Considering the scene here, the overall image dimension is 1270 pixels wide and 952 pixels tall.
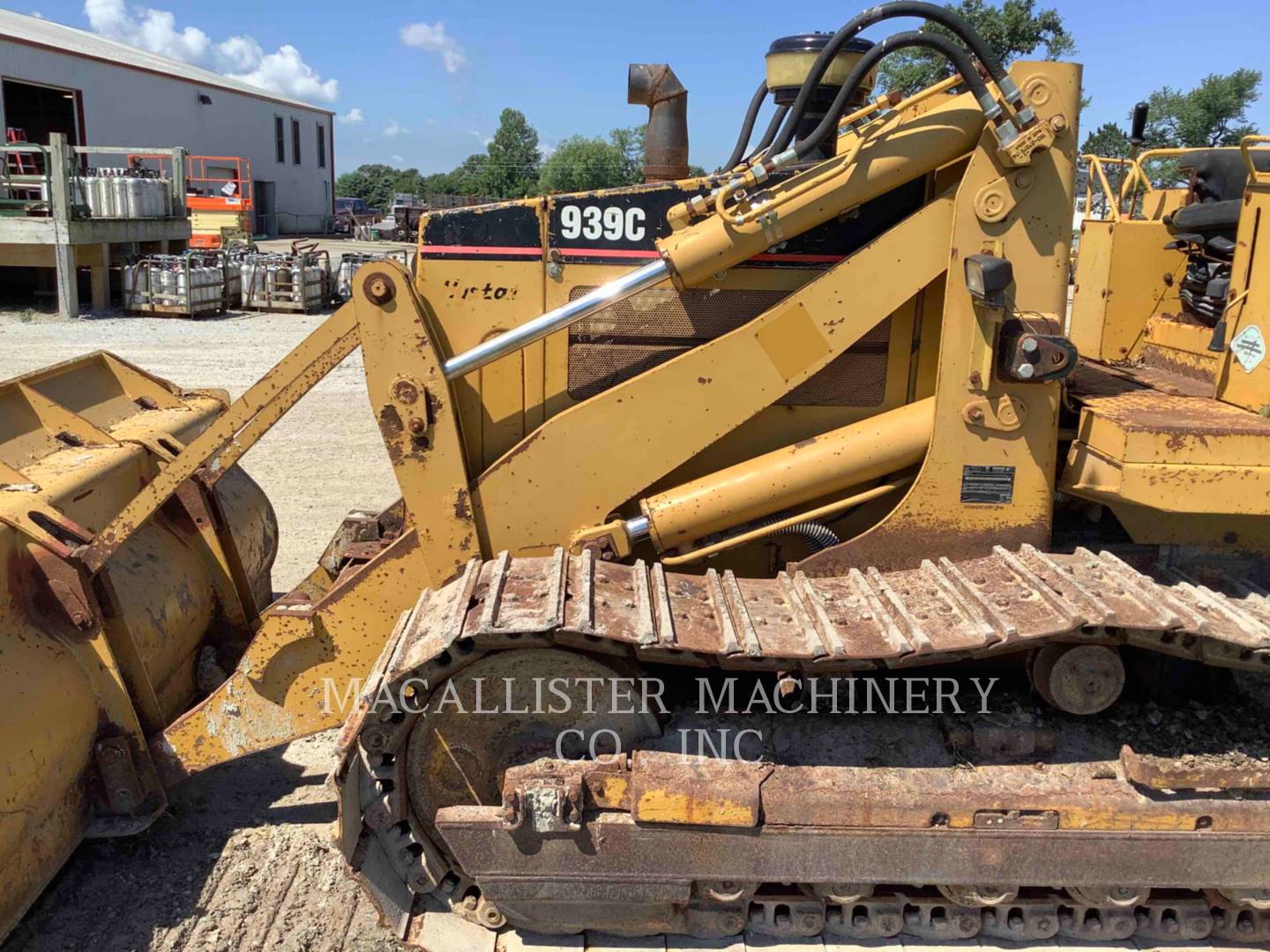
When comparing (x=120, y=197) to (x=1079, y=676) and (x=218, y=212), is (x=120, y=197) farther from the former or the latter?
(x=1079, y=676)

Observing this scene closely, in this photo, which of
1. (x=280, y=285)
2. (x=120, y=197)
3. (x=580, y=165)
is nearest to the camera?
(x=120, y=197)

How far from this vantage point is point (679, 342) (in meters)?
3.84

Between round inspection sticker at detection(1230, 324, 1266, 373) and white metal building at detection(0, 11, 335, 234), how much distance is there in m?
31.2

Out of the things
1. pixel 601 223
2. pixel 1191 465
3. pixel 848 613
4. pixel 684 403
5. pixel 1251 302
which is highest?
pixel 601 223

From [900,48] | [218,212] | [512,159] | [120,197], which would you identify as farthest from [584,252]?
[512,159]

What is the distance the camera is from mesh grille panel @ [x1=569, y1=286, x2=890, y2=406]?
12.5 ft

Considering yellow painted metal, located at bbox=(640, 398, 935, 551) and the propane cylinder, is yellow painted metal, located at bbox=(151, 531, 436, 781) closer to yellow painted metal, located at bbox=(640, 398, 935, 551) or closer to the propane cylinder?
yellow painted metal, located at bbox=(640, 398, 935, 551)

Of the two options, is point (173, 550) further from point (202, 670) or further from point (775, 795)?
point (775, 795)

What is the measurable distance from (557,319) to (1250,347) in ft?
8.06

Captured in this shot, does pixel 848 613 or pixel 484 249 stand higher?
pixel 484 249

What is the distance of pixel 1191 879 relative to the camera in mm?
3158

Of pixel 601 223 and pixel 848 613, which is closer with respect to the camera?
pixel 848 613

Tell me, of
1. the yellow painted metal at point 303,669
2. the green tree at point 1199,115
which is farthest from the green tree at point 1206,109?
the yellow painted metal at point 303,669

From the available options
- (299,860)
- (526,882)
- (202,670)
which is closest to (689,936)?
(526,882)
